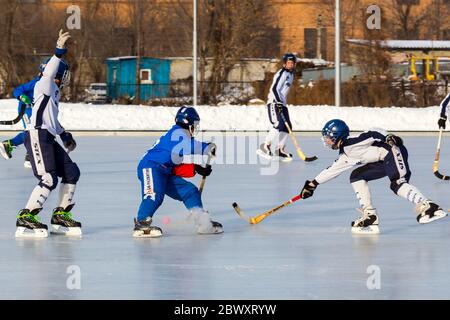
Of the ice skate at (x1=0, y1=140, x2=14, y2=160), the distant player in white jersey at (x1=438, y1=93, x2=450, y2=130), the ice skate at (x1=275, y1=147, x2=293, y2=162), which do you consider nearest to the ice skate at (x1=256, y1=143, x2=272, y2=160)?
the ice skate at (x1=275, y1=147, x2=293, y2=162)

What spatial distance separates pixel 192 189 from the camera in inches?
331

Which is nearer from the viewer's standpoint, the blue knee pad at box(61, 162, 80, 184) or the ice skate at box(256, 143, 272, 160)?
the blue knee pad at box(61, 162, 80, 184)

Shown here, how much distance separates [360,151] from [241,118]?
15852 millimetres

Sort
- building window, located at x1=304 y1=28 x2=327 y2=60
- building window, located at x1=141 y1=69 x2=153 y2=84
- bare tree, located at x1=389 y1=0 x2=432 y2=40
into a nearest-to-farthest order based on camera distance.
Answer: building window, located at x1=141 y1=69 x2=153 y2=84
bare tree, located at x1=389 y1=0 x2=432 y2=40
building window, located at x1=304 y1=28 x2=327 y2=60

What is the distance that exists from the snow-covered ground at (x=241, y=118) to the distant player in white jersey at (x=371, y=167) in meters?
14.4

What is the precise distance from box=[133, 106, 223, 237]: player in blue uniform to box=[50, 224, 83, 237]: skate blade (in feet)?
1.46

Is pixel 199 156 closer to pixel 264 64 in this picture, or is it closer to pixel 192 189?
pixel 192 189

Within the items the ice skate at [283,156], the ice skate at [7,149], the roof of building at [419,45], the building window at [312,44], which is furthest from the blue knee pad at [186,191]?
the building window at [312,44]

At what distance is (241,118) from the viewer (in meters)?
24.2

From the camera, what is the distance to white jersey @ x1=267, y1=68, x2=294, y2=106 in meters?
15.6

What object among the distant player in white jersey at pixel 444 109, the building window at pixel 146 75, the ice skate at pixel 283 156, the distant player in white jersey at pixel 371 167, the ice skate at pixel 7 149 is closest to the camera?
the distant player in white jersey at pixel 371 167

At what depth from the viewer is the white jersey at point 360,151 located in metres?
8.34

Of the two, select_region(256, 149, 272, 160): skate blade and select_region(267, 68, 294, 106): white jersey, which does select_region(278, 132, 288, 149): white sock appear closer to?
select_region(256, 149, 272, 160): skate blade

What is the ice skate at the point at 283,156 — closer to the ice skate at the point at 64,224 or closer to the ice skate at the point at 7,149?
the ice skate at the point at 7,149
